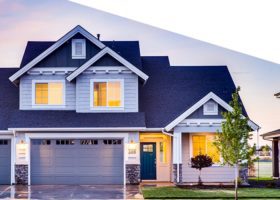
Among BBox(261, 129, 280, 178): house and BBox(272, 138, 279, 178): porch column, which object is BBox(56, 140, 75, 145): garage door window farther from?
BBox(272, 138, 279, 178): porch column

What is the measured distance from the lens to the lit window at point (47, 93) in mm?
30219

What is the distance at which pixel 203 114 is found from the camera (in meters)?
28.9

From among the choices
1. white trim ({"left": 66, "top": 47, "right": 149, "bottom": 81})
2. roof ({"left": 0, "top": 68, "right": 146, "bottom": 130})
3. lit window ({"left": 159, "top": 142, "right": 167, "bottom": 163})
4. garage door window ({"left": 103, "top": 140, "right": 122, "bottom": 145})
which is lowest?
lit window ({"left": 159, "top": 142, "right": 167, "bottom": 163})

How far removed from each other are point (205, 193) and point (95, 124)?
695 cm

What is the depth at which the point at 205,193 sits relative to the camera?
24.6 meters

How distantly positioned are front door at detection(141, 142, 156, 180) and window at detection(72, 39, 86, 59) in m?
5.60

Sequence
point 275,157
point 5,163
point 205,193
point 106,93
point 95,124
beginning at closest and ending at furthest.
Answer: point 205,193, point 95,124, point 5,163, point 106,93, point 275,157

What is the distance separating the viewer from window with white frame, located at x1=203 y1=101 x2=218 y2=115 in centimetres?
2883

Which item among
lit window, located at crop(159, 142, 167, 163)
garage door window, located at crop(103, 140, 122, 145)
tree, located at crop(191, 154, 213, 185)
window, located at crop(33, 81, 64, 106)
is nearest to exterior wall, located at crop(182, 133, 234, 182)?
lit window, located at crop(159, 142, 167, 163)

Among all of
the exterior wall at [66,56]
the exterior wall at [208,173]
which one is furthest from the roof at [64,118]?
the exterior wall at [208,173]

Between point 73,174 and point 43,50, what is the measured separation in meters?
7.27

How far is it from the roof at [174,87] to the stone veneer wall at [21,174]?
640cm

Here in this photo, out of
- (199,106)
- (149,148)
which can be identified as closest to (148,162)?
(149,148)

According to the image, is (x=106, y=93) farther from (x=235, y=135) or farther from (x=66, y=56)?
(x=235, y=135)
